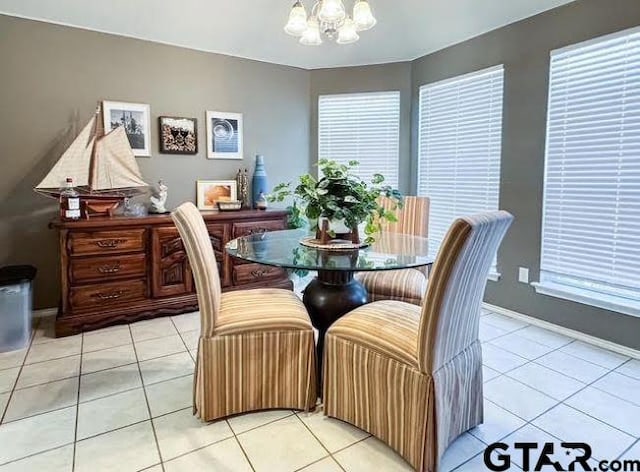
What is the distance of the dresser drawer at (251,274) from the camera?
3621 millimetres

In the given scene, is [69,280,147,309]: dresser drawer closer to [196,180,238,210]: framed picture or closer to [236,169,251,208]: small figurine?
[196,180,238,210]: framed picture

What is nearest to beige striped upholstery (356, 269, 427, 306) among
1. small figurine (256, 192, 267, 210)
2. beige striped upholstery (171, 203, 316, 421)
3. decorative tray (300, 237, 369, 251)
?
decorative tray (300, 237, 369, 251)

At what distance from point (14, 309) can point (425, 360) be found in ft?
8.90

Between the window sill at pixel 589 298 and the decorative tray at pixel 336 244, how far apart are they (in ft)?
5.43

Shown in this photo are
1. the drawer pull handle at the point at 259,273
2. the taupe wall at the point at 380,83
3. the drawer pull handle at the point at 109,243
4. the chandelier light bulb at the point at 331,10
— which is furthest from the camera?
the taupe wall at the point at 380,83

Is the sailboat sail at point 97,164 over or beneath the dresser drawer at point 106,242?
over

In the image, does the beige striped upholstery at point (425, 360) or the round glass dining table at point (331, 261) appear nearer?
the beige striped upholstery at point (425, 360)

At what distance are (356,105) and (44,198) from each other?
119 inches

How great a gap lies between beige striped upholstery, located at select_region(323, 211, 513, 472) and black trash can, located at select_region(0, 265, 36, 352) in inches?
86.9

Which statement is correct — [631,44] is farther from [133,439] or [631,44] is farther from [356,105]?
[133,439]

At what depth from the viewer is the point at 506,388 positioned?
86.0 inches

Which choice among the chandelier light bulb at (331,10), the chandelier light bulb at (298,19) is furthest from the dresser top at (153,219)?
the chandelier light bulb at (331,10)

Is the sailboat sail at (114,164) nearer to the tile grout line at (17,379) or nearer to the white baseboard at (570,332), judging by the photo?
the tile grout line at (17,379)

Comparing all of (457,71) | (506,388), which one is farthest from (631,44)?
(506,388)
